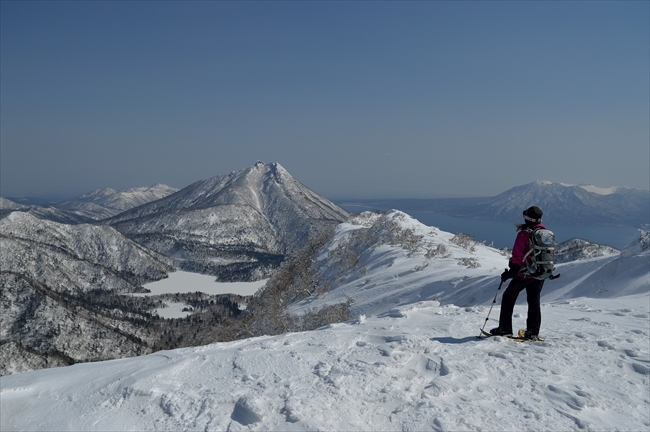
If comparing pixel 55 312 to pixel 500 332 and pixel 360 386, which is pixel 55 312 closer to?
pixel 500 332

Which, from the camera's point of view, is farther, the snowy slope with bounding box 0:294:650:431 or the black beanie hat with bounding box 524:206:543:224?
the black beanie hat with bounding box 524:206:543:224

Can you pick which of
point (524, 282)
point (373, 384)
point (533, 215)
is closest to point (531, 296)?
point (524, 282)

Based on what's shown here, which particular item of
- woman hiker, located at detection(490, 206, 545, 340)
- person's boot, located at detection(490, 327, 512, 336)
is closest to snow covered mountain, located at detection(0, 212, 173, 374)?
person's boot, located at detection(490, 327, 512, 336)

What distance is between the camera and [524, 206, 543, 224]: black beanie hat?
8.66 metres

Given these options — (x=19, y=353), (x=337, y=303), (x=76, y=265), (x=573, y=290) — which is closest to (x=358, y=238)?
(x=337, y=303)

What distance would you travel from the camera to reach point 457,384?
6617 mm

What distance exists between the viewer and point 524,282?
29.3ft

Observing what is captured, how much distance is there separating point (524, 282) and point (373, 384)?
4.41m

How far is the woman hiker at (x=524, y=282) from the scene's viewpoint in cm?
874

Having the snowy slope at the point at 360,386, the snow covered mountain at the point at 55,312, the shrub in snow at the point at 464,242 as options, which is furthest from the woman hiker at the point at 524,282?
the snow covered mountain at the point at 55,312

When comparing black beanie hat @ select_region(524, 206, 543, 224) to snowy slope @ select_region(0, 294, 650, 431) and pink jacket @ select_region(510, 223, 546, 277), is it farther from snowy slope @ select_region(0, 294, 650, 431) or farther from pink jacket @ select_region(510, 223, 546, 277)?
snowy slope @ select_region(0, 294, 650, 431)

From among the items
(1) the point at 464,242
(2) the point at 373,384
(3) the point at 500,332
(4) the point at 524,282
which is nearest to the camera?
(2) the point at 373,384

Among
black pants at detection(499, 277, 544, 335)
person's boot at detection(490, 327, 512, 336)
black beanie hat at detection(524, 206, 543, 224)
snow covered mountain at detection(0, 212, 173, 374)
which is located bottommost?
snow covered mountain at detection(0, 212, 173, 374)

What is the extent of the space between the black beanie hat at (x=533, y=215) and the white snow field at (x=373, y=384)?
8.36 feet
